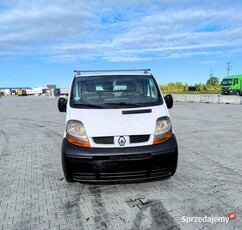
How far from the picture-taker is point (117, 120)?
12.6ft

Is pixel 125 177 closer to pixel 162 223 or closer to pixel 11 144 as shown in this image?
Answer: pixel 162 223

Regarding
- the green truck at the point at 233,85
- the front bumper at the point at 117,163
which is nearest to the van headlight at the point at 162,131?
the front bumper at the point at 117,163

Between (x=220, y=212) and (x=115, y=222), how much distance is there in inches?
54.7

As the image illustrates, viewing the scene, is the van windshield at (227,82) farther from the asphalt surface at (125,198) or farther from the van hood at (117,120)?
the van hood at (117,120)

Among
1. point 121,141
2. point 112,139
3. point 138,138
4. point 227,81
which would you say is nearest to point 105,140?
point 112,139

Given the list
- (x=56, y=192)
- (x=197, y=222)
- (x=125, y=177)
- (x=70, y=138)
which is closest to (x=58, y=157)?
(x=56, y=192)

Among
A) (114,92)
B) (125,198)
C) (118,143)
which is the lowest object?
(125,198)

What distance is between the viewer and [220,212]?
3.32 metres

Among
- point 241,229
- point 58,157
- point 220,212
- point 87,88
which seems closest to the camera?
point 241,229

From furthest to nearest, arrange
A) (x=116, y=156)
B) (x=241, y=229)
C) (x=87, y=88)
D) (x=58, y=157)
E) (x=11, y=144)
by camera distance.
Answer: (x=11, y=144) → (x=58, y=157) → (x=87, y=88) → (x=116, y=156) → (x=241, y=229)

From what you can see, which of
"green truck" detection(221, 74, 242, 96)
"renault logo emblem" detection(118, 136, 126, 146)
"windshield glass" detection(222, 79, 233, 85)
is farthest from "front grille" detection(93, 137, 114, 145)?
"windshield glass" detection(222, 79, 233, 85)

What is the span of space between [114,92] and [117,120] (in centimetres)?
94

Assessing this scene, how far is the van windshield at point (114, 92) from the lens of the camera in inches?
169

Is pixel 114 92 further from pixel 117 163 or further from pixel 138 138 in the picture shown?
pixel 117 163
